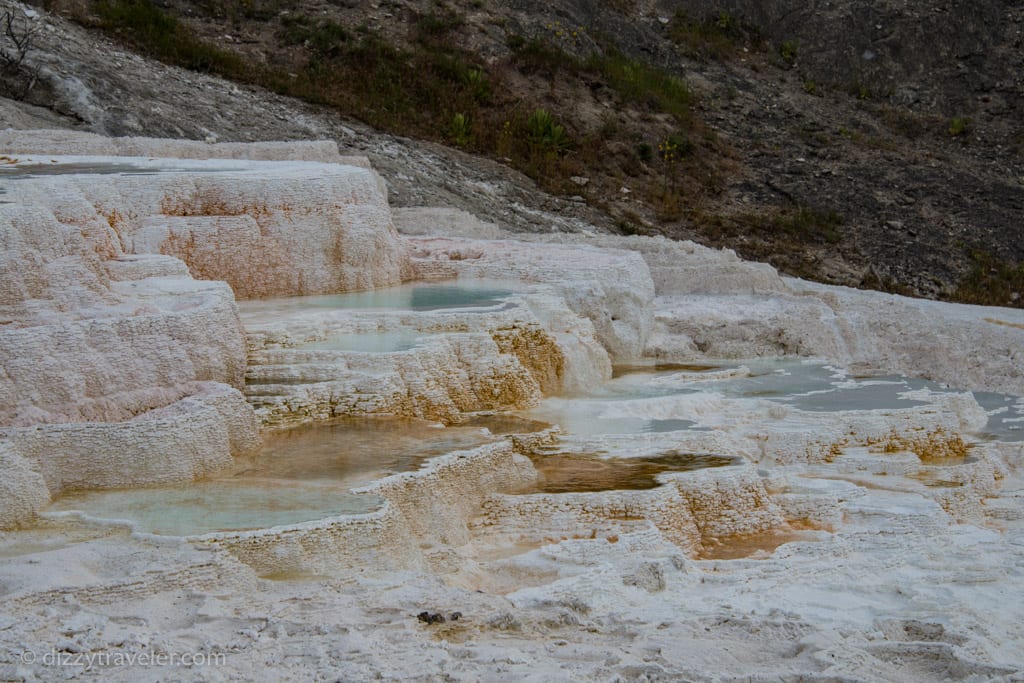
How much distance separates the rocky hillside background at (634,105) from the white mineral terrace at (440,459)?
4.59 meters

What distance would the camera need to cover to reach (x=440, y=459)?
6805 millimetres

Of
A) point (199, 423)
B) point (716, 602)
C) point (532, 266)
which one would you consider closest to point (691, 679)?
point (716, 602)

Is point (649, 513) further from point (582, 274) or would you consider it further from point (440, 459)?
point (582, 274)

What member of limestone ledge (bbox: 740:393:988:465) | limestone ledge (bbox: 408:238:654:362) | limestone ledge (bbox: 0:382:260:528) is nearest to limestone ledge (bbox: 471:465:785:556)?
limestone ledge (bbox: 740:393:988:465)

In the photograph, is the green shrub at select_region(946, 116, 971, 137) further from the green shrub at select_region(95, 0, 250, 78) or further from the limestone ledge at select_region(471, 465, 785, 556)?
the limestone ledge at select_region(471, 465, 785, 556)

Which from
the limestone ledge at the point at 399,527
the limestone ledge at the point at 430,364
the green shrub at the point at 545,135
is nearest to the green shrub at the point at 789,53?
the green shrub at the point at 545,135

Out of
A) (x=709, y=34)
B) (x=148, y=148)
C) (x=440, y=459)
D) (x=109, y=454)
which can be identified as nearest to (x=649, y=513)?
(x=440, y=459)

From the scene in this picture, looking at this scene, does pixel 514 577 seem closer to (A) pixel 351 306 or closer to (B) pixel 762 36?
(A) pixel 351 306

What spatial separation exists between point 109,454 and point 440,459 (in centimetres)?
157

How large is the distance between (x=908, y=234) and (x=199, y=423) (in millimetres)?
13514

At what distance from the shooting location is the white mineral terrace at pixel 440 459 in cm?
529

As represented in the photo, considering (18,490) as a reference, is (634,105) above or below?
above

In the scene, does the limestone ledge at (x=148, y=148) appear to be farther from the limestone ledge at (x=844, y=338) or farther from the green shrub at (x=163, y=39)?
the green shrub at (x=163, y=39)

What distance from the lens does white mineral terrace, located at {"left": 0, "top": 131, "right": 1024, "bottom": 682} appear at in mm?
5285
